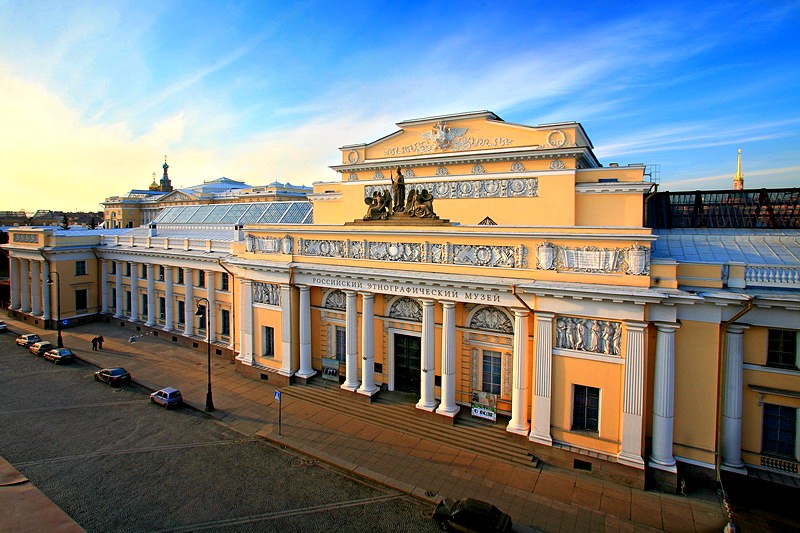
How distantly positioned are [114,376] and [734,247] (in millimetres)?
33952

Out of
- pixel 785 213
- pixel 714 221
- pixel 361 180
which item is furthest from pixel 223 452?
pixel 785 213

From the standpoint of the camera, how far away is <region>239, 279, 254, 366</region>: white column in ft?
89.9

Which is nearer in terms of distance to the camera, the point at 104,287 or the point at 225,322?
the point at 225,322

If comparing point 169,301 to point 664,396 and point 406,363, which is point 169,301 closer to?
point 406,363

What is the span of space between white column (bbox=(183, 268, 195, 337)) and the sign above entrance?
14.9 m

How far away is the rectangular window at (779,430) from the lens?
1573 centimetres

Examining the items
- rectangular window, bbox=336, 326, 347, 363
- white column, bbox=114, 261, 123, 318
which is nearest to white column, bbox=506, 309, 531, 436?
rectangular window, bbox=336, 326, 347, 363

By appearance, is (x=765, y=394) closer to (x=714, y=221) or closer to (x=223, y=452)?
(x=714, y=221)

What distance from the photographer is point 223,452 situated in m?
19.5

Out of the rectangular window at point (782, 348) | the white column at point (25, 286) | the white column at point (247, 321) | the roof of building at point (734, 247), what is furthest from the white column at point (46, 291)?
the rectangular window at point (782, 348)

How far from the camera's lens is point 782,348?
1577 cm

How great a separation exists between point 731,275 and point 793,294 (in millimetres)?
1839

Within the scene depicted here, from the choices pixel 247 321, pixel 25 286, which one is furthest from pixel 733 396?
pixel 25 286

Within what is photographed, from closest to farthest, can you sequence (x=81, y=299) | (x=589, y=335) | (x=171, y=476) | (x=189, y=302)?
(x=589, y=335)
(x=171, y=476)
(x=189, y=302)
(x=81, y=299)
